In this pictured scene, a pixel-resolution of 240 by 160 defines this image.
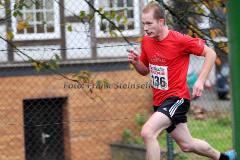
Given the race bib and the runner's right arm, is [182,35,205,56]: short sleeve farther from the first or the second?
the runner's right arm

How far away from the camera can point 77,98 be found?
40.2ft

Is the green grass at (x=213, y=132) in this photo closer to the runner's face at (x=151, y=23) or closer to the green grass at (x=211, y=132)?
the green grass at (x=211, y=132)

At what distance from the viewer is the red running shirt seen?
23.8 ft

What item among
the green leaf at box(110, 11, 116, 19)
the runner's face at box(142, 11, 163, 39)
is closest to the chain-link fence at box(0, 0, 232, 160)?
the green leaf at box(110, 11, 116, 19)

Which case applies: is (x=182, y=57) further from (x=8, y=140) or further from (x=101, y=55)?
(x=101, y=55)

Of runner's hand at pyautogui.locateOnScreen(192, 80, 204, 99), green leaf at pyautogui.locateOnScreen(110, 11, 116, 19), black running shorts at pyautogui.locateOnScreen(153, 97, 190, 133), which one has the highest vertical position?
green leaf at pyautogui.locateOnScreen(110, 11, 116, 19)

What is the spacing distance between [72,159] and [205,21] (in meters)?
3.15

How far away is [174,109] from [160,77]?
1.14 feet

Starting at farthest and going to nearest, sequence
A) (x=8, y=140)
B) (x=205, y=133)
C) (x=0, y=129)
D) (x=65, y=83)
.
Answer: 1. (x=205, y=133)
2. (x=65, y=83)
3. (x=8, y=140)
4. (x=0, y=129)

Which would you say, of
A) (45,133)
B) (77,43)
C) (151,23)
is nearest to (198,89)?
(151,23)

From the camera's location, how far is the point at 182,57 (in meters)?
7.36

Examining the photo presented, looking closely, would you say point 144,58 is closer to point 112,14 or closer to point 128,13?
point 112,14

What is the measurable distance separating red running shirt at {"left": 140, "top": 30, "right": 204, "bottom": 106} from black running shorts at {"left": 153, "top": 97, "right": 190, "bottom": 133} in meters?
0.05

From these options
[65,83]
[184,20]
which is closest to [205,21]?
[184,20]
